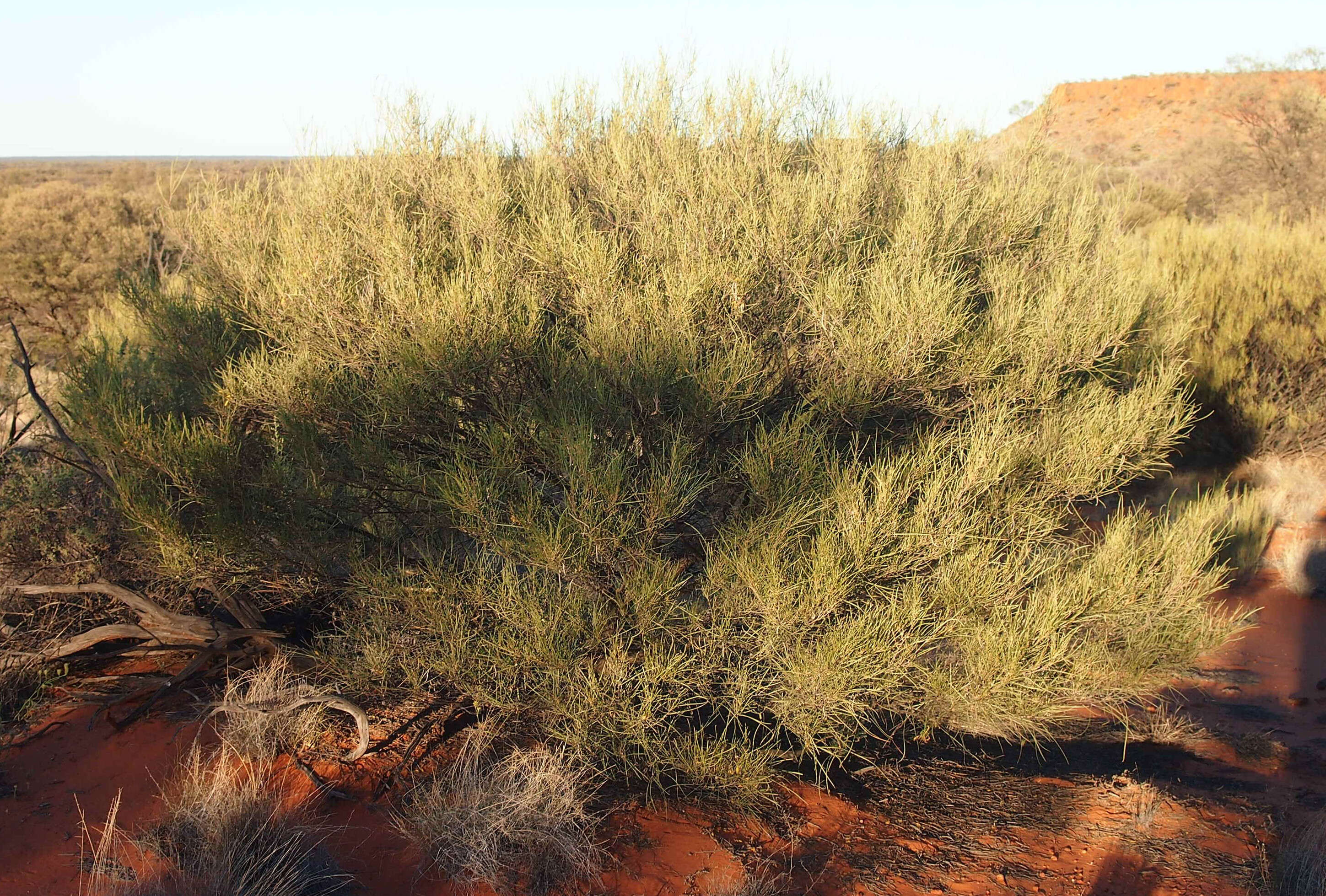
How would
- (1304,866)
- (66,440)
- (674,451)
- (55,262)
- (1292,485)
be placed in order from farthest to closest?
(55,262) < (1292,485) < (66,440) < (1304,866) < (674,451)

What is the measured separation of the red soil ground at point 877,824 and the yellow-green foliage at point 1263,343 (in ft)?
24.3

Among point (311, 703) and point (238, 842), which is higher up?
point (311, 703)

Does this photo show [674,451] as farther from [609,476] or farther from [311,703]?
[311,703]

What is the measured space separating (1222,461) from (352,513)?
12552 mm

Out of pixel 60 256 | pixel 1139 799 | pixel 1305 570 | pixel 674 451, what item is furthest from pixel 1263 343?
pixel 60 256

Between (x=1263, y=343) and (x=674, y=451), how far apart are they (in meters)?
11.6

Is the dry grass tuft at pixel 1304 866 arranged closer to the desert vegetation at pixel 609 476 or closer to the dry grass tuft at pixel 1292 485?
the desert vegetation at pixel 609 476

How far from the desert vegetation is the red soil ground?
200 millimetres

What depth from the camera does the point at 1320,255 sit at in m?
12.3

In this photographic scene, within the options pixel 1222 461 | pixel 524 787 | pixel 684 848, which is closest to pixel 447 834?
pixel 524 787

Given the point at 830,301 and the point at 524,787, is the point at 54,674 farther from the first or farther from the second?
the point at 830,301

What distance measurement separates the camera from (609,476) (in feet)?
13.7

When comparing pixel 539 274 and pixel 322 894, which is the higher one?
pixel 539 274

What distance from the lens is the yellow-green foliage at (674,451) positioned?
445 centimetres
